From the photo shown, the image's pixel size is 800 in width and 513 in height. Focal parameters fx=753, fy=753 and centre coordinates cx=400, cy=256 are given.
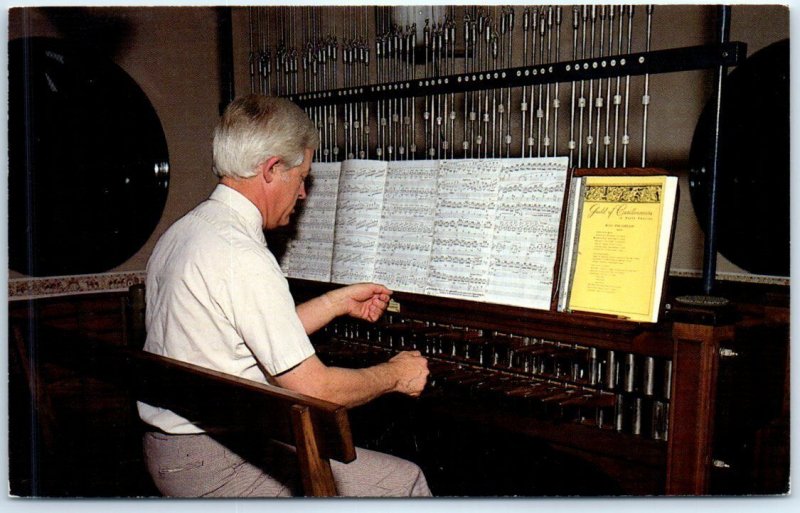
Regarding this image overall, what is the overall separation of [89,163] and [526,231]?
6.84 ft

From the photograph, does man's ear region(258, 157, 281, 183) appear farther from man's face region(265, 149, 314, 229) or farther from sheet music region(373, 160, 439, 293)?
sheet music region(373, 160, 439, 293)

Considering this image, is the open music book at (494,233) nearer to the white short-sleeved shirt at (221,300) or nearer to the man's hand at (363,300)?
the man's hand at (363,300)

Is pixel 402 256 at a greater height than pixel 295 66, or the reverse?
pixel 295 66

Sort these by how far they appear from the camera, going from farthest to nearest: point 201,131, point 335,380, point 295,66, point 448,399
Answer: point 201,131 → point 295,66 → point 448,399 → point 335,380

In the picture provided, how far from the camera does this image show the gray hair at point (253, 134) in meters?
2.00

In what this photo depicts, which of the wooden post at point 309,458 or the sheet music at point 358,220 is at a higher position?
the sheet music at point 358,220

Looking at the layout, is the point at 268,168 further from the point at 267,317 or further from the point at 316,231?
the point at 316,231

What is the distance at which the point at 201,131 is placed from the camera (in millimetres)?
3676

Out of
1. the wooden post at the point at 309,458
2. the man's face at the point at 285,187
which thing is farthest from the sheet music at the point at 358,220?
the wooden post at the point at 309,458

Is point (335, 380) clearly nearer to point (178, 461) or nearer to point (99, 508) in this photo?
point (178, 461)

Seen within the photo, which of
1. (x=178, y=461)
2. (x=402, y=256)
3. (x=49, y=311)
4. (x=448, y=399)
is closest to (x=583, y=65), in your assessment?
(x=402, y=256)

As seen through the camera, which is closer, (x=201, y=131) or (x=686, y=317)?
(x=686, y=317)

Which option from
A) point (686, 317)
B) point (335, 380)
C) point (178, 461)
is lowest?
point (178, 461)

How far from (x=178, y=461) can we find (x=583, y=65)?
153cm
